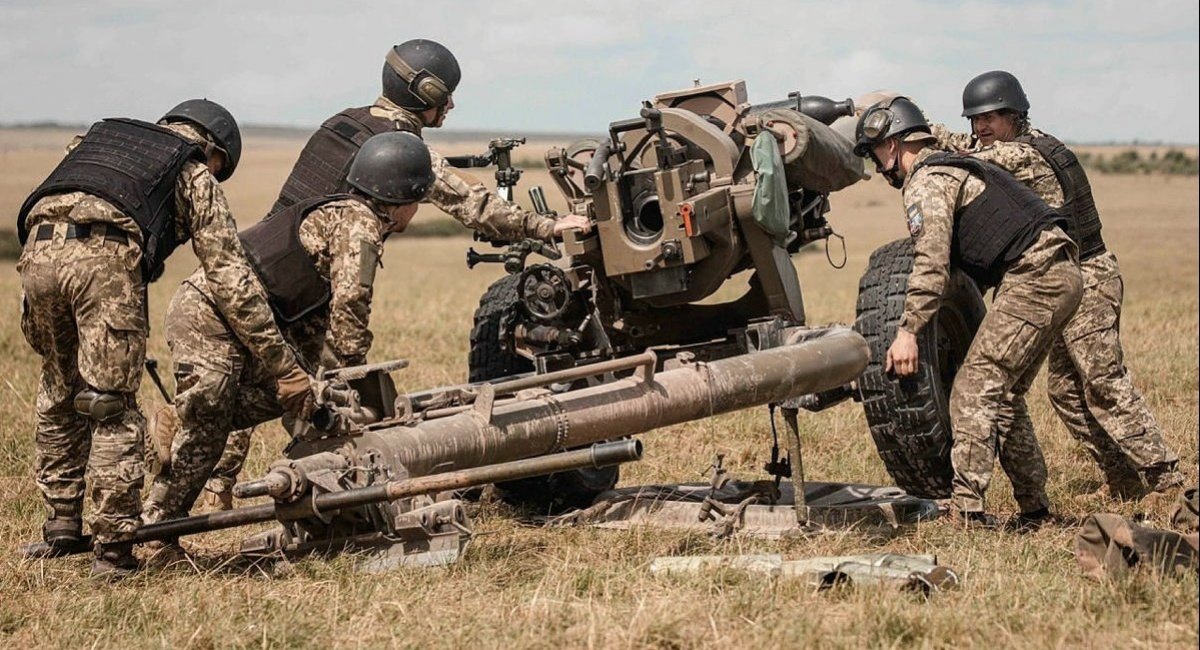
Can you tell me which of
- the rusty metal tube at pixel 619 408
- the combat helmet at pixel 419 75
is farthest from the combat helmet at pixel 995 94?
the combat helmet at pixel 419 75

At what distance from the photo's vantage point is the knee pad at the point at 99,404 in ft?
22.7

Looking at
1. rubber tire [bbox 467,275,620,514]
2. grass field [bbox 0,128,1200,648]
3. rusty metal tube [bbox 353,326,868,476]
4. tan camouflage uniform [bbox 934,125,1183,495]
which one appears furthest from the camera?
rubber tire [bbox 467,275,620,514]

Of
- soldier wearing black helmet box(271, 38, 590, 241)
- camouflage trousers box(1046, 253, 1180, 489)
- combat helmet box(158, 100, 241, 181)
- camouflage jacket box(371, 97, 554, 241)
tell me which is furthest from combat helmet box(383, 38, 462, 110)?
camouflage trousers box(1046, 253, 1180, 489)

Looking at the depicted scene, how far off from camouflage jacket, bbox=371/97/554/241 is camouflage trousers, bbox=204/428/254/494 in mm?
1613

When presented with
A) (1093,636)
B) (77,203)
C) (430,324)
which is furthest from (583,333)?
(430,324)

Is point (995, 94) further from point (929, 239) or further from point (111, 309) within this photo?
point (111, 309)

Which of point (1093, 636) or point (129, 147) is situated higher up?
point (129, 147)

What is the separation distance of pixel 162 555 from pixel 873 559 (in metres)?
3.07

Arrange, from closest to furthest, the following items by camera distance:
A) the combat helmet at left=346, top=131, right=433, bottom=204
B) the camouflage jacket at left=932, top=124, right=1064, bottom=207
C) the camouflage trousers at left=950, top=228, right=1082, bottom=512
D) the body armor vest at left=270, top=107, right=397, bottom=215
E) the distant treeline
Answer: the combat helmet at left=346, top=131, right=433, bottom=204, the camouflage trousers at left=950, top=228, right=1082, bottom=512, the body armor vest at left=270, top=107, right=397, bottom=215, the camouflage jacket at left=932, top=124, right=1064, bottom=207, the distant treeline

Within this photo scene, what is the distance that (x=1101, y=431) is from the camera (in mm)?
8992

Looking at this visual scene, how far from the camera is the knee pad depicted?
6914mm

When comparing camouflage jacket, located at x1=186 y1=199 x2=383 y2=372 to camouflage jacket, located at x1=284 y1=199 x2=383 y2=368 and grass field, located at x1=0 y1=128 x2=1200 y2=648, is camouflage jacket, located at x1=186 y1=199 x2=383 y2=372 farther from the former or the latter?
grass field, located at x1=0 y1=128 x2=1200 y2=648

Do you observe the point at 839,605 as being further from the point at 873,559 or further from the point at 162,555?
the point at 162,555

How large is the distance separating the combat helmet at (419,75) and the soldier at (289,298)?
103 centimetres
